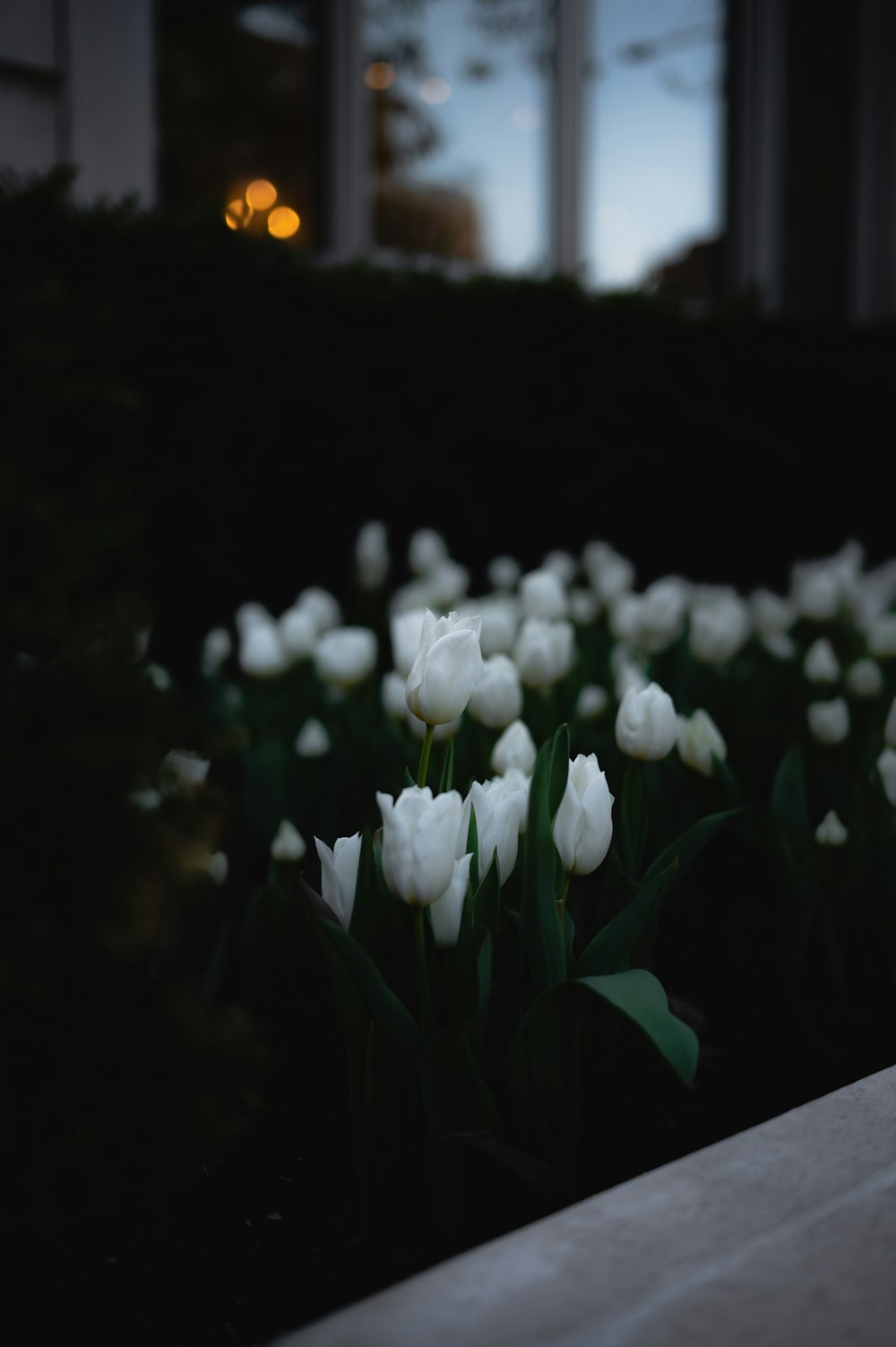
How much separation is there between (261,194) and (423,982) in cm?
430

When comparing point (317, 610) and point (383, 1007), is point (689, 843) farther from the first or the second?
point (317, 610)

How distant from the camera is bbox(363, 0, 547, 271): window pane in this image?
198 inches

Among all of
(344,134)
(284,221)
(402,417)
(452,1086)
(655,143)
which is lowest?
(452,1086)

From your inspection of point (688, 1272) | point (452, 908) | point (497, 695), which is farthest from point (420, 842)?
point (497, 695)

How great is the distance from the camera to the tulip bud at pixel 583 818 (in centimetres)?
108

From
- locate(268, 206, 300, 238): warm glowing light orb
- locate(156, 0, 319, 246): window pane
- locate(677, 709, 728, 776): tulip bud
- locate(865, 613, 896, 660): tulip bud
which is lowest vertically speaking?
locate(677, 709, 728, 776): tulip bud

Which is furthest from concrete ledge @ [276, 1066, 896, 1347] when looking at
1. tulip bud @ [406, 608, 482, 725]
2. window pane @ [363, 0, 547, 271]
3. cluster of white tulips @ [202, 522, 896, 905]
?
window pane @ [363, 0, 547, 271]

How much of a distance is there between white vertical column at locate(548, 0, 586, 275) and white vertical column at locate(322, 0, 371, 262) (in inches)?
48.9

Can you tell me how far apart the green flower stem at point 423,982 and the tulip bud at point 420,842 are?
0.06m

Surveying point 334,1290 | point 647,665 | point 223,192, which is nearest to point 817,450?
point 223,192

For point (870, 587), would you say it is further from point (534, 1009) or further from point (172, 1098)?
point (172, 1098)

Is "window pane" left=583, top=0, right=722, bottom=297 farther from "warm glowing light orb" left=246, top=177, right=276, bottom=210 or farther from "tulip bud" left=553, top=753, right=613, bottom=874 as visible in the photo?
"tulip bud" left=553, top=753, right=613, bottom=874

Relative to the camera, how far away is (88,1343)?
0.96 metres

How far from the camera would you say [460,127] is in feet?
17.5
